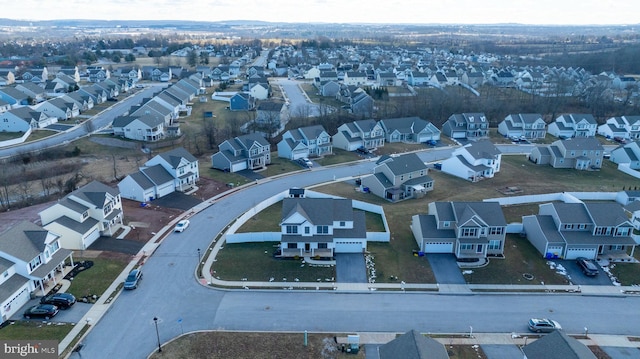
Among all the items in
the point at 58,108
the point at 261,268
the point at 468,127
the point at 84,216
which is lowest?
the point at 261,268

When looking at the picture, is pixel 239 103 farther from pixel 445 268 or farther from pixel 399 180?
pixel 445 268

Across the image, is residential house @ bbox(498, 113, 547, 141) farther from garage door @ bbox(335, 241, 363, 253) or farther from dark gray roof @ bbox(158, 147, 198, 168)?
dark gray roof @ bbox(158, 147, 198, 168)

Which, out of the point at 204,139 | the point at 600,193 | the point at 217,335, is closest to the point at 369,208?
the point at 217,335

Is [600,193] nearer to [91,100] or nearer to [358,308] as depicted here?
[358,308]

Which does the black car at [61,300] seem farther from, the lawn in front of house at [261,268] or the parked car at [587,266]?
the parked car at [587,266]

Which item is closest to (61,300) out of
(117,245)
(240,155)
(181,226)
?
(117,245)

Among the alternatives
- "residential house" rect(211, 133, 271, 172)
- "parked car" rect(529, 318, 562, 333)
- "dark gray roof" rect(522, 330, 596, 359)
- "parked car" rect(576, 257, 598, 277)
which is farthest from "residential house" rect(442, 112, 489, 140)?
Answer: "dark gray roof" rect(522, 330, 596, 359)
